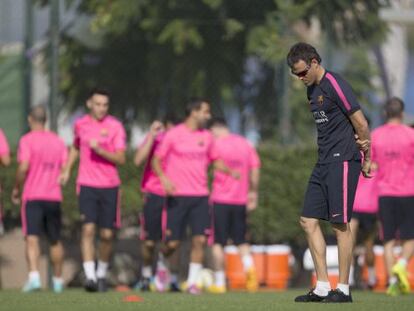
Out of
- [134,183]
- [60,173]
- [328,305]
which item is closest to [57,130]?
[134,183]

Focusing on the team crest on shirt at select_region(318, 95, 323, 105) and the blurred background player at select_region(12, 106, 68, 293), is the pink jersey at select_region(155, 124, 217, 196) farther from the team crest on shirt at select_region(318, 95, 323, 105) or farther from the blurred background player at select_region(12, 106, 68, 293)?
the team crest on shirt at select_region(318, 95, 323, 105)

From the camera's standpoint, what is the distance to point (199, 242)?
16.3 m

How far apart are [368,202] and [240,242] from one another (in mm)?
1795

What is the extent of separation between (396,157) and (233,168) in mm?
2439

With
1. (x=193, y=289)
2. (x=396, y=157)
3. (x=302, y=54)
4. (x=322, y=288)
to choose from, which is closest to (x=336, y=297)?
(x=322, y=288)

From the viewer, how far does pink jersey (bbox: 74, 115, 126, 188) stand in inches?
623

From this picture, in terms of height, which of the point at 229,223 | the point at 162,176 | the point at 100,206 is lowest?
the point at 229,223

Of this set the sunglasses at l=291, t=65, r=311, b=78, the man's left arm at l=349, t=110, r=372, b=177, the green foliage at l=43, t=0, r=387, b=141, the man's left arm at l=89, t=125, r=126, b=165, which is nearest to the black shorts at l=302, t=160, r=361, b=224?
the man's left arm at l=349, t=110, r=372, b=177

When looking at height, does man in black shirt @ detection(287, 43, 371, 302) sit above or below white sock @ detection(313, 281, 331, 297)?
above

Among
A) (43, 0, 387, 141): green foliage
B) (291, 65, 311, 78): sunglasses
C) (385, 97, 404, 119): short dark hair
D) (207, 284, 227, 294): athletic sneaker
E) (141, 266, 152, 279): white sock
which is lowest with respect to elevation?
(207, 284, 227, 294): athletic sneaker

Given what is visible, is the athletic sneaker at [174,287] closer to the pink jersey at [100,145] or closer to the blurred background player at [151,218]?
the blurred background player at [151,218]

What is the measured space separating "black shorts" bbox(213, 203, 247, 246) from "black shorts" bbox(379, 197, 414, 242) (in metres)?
2.16

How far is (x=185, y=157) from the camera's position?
16.5 meters

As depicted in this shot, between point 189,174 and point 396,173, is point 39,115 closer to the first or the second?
point 189,174
